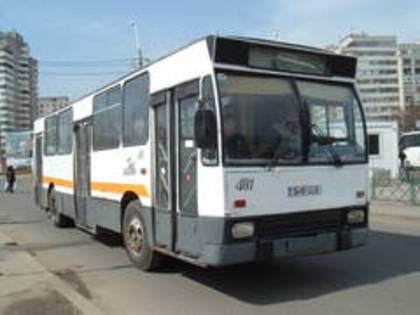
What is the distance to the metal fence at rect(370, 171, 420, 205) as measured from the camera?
19.6 m

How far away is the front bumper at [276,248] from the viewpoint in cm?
750

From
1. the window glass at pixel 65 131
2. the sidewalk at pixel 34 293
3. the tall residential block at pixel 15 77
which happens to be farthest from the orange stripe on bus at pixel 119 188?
the tall residential block at pixel 15 77

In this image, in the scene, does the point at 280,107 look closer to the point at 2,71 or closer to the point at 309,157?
the point at 309,157

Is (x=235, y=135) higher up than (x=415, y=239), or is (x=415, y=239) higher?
(x=235, y=135)

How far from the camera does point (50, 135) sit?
56.0 feet

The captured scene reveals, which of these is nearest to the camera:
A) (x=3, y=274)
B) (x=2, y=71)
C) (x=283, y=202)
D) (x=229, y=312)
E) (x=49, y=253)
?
(x=229, y=312)

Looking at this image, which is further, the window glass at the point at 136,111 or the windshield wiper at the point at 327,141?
the window glass at the point at 136,111

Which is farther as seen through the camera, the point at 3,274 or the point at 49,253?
the point at 49,253

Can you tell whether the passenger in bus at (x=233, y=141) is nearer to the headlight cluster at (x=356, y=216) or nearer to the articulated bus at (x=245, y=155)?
the articulated bus at (x=245, y=155)

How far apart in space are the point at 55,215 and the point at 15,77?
63483mm

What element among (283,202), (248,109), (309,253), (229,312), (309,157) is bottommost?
(229,312)

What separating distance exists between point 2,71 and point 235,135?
71.6 metres

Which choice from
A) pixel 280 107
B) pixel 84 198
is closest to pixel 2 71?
pixel 84 198

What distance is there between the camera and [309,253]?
8039 mm
